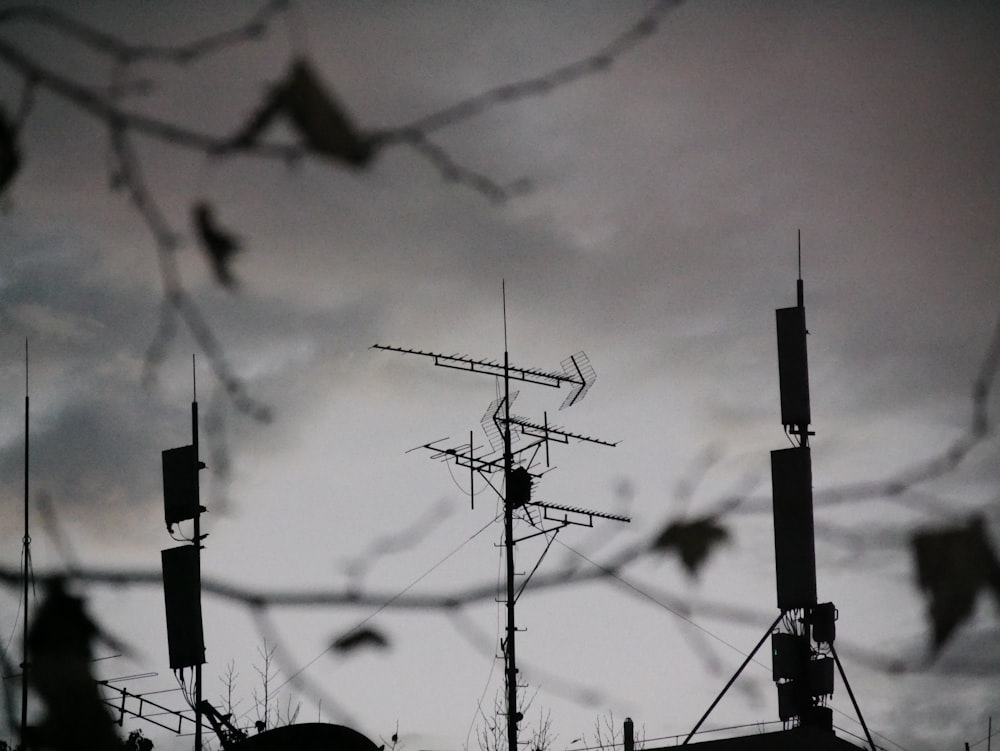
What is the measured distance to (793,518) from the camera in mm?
3514

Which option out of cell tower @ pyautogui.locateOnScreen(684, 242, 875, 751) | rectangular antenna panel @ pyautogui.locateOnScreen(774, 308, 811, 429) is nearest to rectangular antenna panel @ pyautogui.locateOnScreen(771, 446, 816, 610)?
cell tower @ pyautogui.locateOnScreen(684, 242, 875, 751)

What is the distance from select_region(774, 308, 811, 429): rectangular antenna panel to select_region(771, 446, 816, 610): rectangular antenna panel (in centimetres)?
722

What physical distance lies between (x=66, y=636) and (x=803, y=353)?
447 inches

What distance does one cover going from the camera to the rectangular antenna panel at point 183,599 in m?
3.14

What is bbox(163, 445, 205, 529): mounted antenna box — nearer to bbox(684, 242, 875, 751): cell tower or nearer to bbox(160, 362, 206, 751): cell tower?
bbox(160, 362, 206, 751): cell tower

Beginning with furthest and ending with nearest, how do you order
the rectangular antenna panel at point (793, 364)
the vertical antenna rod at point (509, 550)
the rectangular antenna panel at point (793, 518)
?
the vertical antenna rod at point (509, 550), the rectangular antenna panel at point (793, 364), the rectangular antenna panel at point (793, 518)

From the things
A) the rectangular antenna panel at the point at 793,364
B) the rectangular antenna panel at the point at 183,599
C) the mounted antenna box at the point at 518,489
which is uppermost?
the mounted antenna box at the point at 518,489

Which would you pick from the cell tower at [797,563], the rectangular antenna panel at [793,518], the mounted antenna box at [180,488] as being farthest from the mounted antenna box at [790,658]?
the rectangular antenna panel at [793,518]

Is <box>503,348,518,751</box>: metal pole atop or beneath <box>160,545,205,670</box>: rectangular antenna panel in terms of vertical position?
atop

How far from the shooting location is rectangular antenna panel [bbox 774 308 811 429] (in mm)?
12719

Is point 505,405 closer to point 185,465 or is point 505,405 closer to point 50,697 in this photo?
point 185,465

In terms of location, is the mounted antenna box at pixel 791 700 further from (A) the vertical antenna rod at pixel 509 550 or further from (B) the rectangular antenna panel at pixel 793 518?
(B) the rectangular antenna panel at pixel 793 518

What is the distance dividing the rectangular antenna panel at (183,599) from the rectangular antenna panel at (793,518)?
1.43 m

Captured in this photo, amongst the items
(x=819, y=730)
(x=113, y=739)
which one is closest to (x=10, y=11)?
(x=113, y=739)
